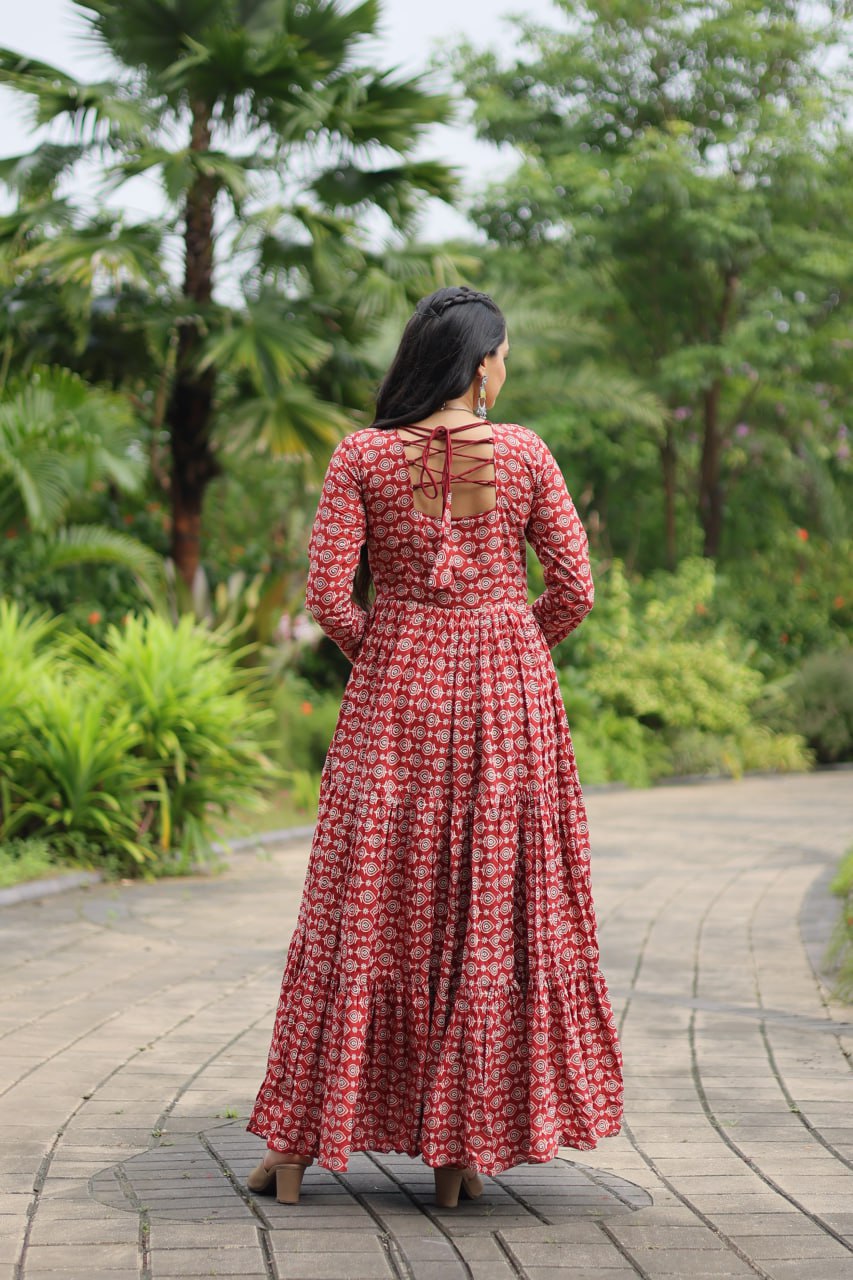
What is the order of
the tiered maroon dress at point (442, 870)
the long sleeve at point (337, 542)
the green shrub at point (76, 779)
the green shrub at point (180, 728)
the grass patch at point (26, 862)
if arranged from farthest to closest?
1. the green shrub at point (180, 728)
2. the green shrub at point (76, 779)
3. the grass patch at point (26, 862)
4. the long sleeve at point (337, 542)
5. the tiered maroon dress at point (442, 870)

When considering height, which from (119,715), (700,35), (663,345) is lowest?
(119,715)

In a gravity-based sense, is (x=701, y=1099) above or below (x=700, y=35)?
below

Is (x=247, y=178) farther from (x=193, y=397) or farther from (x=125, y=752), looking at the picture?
(x=125, y=752)

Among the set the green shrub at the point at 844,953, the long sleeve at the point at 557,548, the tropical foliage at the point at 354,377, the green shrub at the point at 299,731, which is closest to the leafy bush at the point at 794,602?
the tropical foliage at the point at 354,377

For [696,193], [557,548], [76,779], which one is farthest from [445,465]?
[696,193]

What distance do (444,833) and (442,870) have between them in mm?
82

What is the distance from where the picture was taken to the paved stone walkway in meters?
3.12

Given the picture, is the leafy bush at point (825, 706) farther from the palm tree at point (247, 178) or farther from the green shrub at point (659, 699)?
the palm tree at point (247, 178)

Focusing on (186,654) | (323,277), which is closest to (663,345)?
(323,277)

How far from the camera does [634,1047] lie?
518cm

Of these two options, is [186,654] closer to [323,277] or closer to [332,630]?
[323,277]

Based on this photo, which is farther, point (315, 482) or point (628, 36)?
point (628, 36)

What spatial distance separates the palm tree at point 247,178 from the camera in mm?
12062

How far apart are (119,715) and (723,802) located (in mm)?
7039
